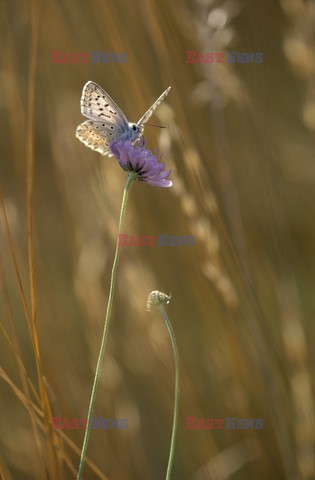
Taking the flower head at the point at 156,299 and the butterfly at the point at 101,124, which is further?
the butterfly at the point at 101,124

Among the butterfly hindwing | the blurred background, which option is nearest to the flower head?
the blurred background

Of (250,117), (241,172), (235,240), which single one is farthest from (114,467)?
(241,172)

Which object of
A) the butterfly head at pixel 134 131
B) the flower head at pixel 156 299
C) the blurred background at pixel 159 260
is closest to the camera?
the flower head at pixel 156 299

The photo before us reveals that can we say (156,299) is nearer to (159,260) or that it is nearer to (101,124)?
(101,124)

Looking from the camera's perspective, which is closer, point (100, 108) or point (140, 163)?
point (140, 163)

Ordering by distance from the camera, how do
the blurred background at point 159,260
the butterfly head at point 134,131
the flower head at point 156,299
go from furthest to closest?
1. the blurred background at point 159,260
2. the butterfly head at point 134,131
3. the flower head at point 156,299

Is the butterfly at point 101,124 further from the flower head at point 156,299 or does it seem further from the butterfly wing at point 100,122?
the flower head at point 156,299

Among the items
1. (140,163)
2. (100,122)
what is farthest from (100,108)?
(140,163)

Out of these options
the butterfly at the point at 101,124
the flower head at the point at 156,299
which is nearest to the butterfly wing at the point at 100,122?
the butterfly at the point at 101,124
